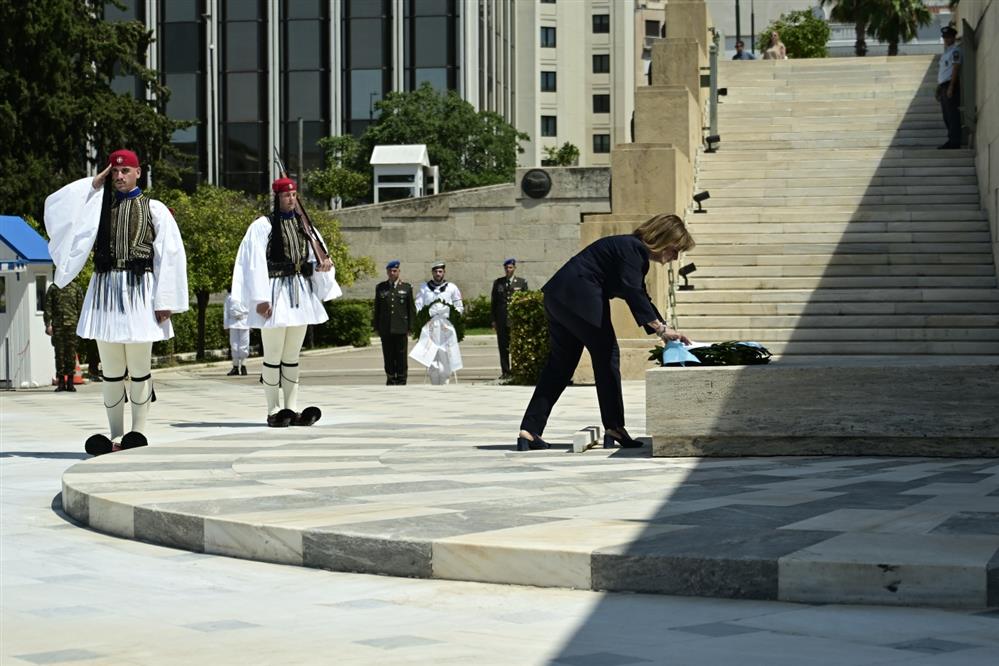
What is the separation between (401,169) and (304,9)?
1644 cm

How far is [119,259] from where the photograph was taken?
11625mm

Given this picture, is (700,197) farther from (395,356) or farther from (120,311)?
(120,311)

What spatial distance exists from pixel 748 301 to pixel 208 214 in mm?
18836

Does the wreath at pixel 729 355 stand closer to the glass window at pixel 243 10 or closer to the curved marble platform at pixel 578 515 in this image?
the curved marble platform at pixel 578 515

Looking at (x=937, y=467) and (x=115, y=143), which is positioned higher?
(x=115, y=143)

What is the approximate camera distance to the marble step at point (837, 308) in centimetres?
2011

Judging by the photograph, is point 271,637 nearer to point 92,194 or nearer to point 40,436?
point 92,194

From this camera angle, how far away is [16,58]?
43062 millimetres

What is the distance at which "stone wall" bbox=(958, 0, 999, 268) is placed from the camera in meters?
20.9

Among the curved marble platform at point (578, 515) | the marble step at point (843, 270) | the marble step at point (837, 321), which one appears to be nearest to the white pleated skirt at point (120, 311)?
the curved marble platform at point (578, 515)

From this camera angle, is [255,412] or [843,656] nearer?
[843,656]

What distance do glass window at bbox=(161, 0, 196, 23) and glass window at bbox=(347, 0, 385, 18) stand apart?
15.3 feet

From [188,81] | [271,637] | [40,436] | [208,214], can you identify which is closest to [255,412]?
[40,436]

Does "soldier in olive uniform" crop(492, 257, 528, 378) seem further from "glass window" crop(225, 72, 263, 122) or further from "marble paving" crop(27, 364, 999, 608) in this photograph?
"glass window" crop(225, 72, 263, 122)
